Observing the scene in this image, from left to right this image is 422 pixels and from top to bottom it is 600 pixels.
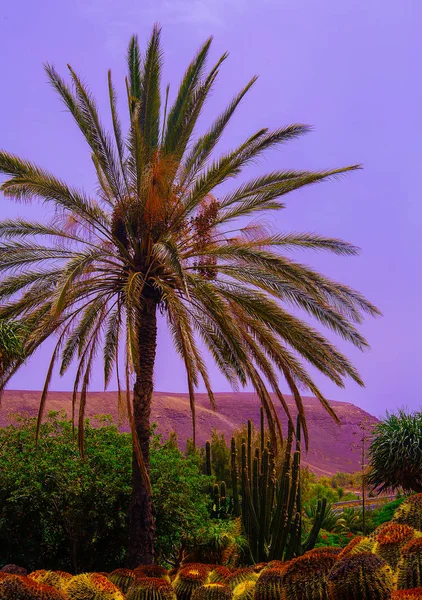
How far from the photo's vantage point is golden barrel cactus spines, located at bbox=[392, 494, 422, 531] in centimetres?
389

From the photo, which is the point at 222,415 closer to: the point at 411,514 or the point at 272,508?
the point at 272,508

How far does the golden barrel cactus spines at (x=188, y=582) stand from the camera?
5398mm

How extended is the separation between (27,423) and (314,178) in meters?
12.0

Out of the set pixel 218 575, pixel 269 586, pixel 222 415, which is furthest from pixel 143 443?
pixel 222 415

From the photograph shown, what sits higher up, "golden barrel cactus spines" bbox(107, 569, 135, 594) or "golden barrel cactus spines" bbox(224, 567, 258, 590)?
"golden barrel cactus spines" bbox(224, 567, 258, 590)

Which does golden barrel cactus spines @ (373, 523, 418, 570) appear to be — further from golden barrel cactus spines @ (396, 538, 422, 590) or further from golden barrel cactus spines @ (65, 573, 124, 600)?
golden barrel cactus spines @ (65, 573, 124, 600)

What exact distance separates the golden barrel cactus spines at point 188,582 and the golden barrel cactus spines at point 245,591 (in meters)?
0.90

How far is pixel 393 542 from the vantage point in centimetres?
356

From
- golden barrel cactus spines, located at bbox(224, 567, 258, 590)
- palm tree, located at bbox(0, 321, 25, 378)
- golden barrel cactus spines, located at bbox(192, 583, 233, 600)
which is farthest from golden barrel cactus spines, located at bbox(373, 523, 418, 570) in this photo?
palm tree, located at bbox(0, 321, 25, 378)

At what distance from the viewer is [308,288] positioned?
13.9m

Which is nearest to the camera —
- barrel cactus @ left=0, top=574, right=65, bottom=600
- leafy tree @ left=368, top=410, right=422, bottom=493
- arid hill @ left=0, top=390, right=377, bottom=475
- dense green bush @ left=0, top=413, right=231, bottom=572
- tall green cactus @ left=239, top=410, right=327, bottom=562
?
barrel cactus @ left=0, top=574, right=65, bottom=600

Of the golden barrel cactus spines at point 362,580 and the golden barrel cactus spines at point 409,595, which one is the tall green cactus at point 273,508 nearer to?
the golden barrel cactus spines at point 362,580

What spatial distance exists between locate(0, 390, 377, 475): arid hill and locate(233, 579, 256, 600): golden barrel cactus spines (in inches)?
2085

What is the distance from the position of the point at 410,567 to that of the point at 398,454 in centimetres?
1810
